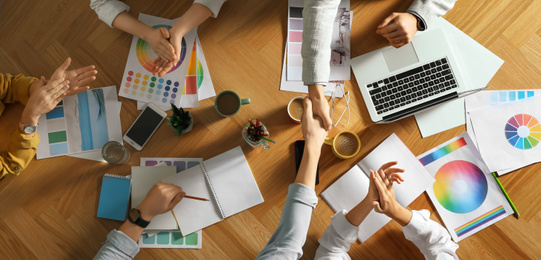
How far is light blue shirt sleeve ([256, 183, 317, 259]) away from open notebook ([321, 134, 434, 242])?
16 cm

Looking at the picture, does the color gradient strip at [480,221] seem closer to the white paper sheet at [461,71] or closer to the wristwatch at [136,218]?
the white paper sheet at [461,71]

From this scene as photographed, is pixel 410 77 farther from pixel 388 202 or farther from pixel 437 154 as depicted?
pixel 388 202

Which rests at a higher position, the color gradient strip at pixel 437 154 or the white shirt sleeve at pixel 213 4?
the white shirt sleeve at pixel 213 4

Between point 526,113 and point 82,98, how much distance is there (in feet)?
4.76

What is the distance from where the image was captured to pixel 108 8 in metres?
1.14

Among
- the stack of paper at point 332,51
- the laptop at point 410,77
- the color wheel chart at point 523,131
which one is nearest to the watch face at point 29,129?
the stack of paper at point 332,51

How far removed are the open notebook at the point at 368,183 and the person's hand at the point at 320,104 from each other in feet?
0.65

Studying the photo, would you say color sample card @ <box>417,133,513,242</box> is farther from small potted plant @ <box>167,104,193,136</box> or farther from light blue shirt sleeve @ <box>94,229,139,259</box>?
light blue shirt sleeve @ <box>94,229,139,259</box>

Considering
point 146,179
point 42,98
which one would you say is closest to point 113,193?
point 146,179

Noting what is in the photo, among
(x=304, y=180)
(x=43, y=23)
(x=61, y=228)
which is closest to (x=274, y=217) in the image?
A: (x=304, y=180)

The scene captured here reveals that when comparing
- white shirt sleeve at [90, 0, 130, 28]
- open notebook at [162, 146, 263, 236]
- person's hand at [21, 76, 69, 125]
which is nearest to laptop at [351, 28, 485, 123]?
open notebook at [162, 146, 263, 236]

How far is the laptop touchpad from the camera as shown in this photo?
1.15m

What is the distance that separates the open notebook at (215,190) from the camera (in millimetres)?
1104

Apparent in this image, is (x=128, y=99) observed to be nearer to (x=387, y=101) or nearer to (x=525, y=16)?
(x=387, y=101)
